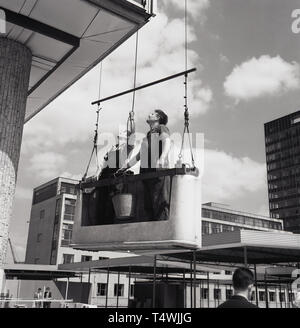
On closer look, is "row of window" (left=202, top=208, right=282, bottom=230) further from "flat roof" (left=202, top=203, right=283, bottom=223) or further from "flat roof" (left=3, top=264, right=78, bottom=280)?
"flat roof" (left=3, top=264, right=78, bottom=280)

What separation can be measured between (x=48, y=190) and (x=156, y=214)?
66534 mm

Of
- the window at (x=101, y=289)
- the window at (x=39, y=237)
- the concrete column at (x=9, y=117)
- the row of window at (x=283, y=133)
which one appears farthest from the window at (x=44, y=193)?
the row of window at (x=283, y=133)

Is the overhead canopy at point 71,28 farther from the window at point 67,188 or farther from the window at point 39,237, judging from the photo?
the window at point 39,237

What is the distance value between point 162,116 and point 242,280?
2.42 metres

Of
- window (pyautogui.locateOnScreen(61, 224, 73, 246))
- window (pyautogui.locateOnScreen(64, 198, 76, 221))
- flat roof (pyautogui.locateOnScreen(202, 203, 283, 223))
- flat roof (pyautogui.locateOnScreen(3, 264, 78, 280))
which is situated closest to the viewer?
flat roof (pyautogui.locateOnScreen(3, 264, 78, 280))

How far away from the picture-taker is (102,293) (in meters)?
57.9

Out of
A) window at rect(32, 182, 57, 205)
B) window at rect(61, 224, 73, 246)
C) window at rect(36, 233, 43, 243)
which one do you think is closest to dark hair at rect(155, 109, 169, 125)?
window at rect(61, 224, 73, 246)

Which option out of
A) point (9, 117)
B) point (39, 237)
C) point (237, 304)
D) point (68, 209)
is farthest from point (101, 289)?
point (237, 304)

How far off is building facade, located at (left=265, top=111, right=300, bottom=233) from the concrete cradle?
3963 inches

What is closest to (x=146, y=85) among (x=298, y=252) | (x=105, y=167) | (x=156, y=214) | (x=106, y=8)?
(x=105, y=167)

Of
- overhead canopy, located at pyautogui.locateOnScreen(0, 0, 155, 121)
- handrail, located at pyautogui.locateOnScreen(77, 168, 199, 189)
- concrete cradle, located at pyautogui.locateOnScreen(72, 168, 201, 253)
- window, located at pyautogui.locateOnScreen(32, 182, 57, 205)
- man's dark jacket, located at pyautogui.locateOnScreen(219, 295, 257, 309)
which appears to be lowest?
man's dark jacket, located at pyautogui.locateOnScreen(219, 295, 257, 309)

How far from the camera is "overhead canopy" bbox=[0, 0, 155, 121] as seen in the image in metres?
7.85

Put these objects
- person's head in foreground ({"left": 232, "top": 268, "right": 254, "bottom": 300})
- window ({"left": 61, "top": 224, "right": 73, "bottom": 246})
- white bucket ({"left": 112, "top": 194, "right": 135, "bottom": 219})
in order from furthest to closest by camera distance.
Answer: window ({"left": 61, "top": 224, "right": 73, "bottom": 246})
white bucket ({"left": 112, "top": 194, "right": 135, "bottom": 219})
person's head in foreground ({"left": 232, "top": 268, "right": 254, "bottom": 300})

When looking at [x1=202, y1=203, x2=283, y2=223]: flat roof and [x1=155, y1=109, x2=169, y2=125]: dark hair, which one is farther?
[x1=202, y1=203, x2=283, y2=223]: flat roof
